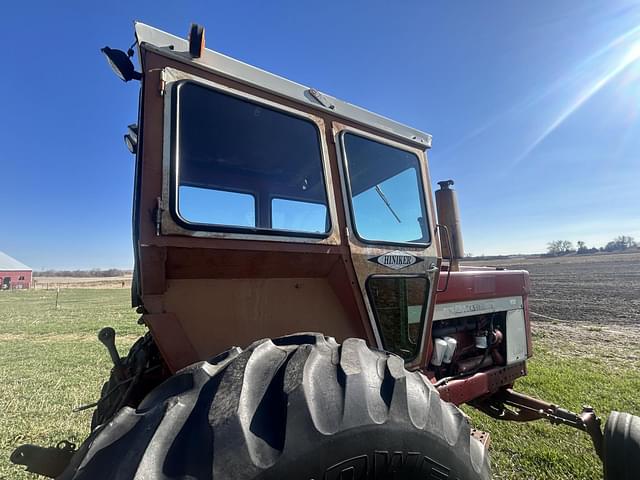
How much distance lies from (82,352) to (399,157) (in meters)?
8.84

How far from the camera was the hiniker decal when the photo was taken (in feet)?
6.70

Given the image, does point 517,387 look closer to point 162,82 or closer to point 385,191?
point 385,191

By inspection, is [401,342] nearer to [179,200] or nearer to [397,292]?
[397,292]

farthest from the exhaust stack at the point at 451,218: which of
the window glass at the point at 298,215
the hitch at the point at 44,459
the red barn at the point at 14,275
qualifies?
the red barn at the point at 14,275

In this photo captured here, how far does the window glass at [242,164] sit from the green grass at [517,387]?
2.88 metres

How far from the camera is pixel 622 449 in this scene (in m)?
1.97

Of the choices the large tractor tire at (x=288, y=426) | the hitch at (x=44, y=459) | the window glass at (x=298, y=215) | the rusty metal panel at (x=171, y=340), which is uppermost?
the window glass at (x=298, y=215)

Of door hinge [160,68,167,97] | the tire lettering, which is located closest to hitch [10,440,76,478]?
the tire lettering

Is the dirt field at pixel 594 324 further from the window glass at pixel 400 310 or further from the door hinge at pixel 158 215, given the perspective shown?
the door hinge at pixel 158 215

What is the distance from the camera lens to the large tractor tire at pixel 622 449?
193 cm

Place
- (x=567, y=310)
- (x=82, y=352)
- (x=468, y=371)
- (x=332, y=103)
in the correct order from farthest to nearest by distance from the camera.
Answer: (x=567, y=310) → (x=82, y=352) → (x=468, y=371) → (x=332, y=103)

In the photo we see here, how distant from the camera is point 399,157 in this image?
94.3 inches

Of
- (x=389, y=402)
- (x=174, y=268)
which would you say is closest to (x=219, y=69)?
(x=174, y=268)

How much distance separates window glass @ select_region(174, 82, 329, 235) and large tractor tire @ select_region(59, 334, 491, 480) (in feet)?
2.33
